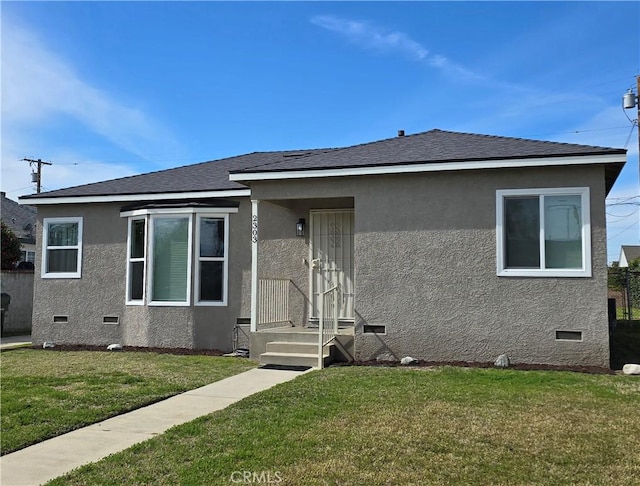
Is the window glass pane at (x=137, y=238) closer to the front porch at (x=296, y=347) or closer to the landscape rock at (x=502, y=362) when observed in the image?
the front porch at (x=296, y=347)

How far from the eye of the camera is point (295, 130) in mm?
17609

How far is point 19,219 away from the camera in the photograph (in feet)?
93.9

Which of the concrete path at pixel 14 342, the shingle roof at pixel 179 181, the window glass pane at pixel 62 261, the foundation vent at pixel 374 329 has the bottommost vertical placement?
the concrete path at pixel 14 342

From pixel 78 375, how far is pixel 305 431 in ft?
16.1

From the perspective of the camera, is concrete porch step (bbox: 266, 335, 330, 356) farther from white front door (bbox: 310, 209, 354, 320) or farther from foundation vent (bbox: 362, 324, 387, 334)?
white front door (bbox: 310, 209, 354, 320)

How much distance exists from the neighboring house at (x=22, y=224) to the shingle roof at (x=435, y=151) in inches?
832

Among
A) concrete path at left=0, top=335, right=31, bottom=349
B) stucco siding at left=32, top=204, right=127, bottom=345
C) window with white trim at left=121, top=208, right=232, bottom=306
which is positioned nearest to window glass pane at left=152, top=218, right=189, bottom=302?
window with white trim at left=121, top=208, right=232, bottom=306

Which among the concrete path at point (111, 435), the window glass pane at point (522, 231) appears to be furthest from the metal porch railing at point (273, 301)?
the window glass pane at point (522, 231)

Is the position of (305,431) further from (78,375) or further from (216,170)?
(216,170)

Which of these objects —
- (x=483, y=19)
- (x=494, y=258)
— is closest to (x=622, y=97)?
(x=483, y=19)

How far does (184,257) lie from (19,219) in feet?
72.1

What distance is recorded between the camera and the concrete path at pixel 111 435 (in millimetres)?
4297

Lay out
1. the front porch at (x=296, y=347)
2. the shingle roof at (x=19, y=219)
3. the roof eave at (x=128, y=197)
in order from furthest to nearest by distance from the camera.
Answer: the shingle roof at (x=19, y=219), the roof eave at (x=128, y=197), the front porch at (x=296, y=347)

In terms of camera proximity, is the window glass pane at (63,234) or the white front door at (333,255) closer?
the white front door at (333,255)
